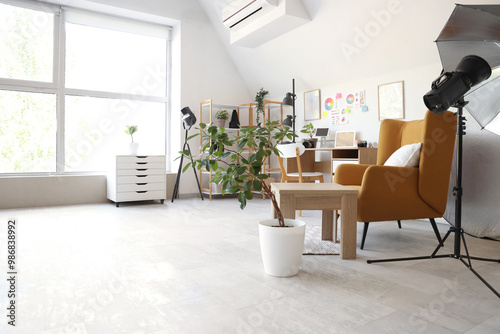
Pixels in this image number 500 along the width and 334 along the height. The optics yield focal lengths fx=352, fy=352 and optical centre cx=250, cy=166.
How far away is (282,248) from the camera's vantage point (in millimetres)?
1881

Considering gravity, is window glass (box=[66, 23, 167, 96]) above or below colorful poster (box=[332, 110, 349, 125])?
above

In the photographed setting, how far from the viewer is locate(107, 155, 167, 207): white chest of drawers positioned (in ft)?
15.1

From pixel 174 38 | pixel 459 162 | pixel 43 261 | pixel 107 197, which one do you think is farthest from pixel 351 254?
pixel 174 38

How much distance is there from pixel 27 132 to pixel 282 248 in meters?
4.26

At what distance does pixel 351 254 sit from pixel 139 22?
4.86 meters

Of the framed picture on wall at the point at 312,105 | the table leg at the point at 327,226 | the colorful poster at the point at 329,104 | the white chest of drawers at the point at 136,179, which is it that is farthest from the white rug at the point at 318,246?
the white chest of drawers at the point at 136,179

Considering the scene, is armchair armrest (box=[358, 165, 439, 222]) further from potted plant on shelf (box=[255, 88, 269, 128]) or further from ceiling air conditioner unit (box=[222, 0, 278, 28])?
potted plant on shelf (box=[255, 88, 269, 128])

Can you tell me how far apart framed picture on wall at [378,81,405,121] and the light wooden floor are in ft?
5.10

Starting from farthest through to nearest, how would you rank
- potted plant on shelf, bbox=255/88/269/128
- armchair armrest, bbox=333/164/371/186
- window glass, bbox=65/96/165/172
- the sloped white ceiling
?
potted plant on shelf, bbox=255/88/269/128 < window glass, bbox=65/96/165/172 < the sloped white ceiling < armchair armrest, bbox=333/164/371/186

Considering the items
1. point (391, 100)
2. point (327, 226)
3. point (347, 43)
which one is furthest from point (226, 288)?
point (347, 43)

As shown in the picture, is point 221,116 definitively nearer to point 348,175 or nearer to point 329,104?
point 329,104

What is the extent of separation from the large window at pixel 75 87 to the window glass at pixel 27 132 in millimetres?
11

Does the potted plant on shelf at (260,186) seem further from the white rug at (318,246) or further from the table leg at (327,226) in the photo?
the table leg at (327,226)

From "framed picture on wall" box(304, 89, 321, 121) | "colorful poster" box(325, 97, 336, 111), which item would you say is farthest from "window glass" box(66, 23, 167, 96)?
"colorful poster" box(325, 97, 336, 111)
